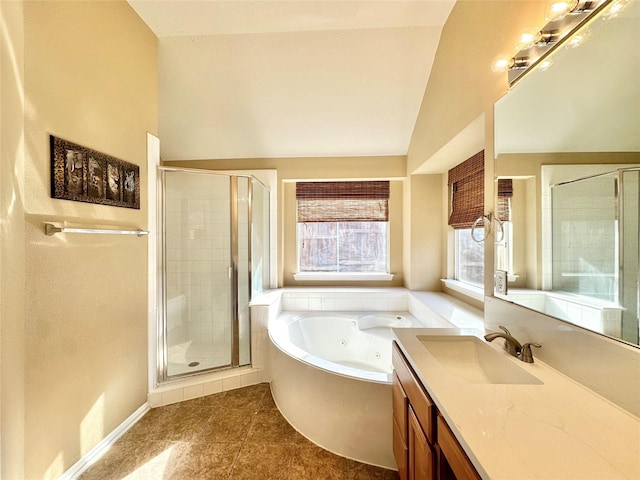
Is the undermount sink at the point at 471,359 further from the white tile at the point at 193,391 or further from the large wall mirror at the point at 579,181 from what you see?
the white tile at the point at 193,391

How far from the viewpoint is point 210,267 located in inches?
102

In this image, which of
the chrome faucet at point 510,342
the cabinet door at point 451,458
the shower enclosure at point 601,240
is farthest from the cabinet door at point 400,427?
the shower enclosure at point 601,240

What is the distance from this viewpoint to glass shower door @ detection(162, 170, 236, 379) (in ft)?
7.63

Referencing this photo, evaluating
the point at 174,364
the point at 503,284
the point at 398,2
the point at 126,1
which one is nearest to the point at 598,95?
→ the point at 503,284

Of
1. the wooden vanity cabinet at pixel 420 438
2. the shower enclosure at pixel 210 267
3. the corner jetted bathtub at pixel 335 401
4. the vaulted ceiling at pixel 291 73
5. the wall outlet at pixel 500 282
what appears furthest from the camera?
the shower enclosure at pixel 210 267

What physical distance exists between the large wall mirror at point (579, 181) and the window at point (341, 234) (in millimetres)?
2098

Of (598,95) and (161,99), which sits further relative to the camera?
(161,99)

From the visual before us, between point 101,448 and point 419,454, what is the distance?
1.84m

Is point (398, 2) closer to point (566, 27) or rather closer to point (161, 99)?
point (566, 27)

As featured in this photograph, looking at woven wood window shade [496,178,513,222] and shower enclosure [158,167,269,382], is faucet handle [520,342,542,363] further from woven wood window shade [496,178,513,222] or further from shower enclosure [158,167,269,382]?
shower enclosure [158,167,269,382]

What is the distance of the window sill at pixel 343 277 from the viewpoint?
3.39 metres

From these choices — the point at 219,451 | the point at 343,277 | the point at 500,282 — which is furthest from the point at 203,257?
the point at 500,282

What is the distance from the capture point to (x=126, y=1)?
1752 mm

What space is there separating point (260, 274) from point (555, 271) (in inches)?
98.8
